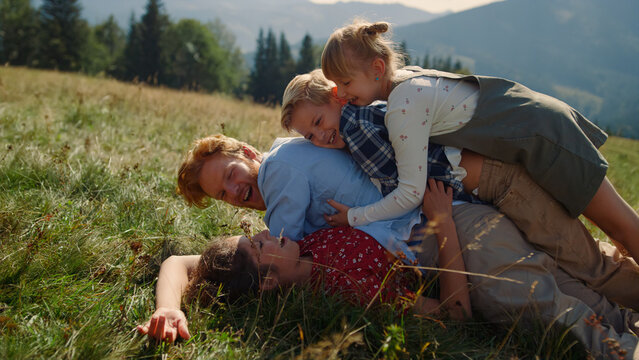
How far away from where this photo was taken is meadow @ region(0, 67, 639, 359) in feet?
6.14

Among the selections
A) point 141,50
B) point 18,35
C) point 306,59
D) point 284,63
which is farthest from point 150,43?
point 306,59

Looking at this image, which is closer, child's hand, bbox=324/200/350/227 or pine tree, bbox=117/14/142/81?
child's hand, bbox=324/200/350/227

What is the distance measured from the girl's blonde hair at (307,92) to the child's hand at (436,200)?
0.97 meters

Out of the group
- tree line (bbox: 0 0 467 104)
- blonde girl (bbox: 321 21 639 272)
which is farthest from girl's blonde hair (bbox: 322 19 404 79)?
tree line (bbox: 0 0 467 104)

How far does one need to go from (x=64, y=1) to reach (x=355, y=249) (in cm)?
5909

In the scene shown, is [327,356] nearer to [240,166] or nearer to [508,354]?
[508,354]

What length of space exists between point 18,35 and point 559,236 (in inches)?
2244

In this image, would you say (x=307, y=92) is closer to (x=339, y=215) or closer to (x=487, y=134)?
(x=339, y=215)

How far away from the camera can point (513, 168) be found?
248cm

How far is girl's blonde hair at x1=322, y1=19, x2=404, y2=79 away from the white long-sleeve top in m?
0.34

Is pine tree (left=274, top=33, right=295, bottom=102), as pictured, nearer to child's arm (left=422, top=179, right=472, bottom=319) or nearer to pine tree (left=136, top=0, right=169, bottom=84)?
pine tree (left=136, top=0, right=169, bottom=84)

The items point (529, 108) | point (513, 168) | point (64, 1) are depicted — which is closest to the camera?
point (529, 108)

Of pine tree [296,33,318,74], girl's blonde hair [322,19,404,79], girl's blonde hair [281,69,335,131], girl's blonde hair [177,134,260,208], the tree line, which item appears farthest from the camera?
pine tree [296,33,318,74]

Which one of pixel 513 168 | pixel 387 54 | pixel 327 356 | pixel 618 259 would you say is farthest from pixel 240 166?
pixel 618 259
